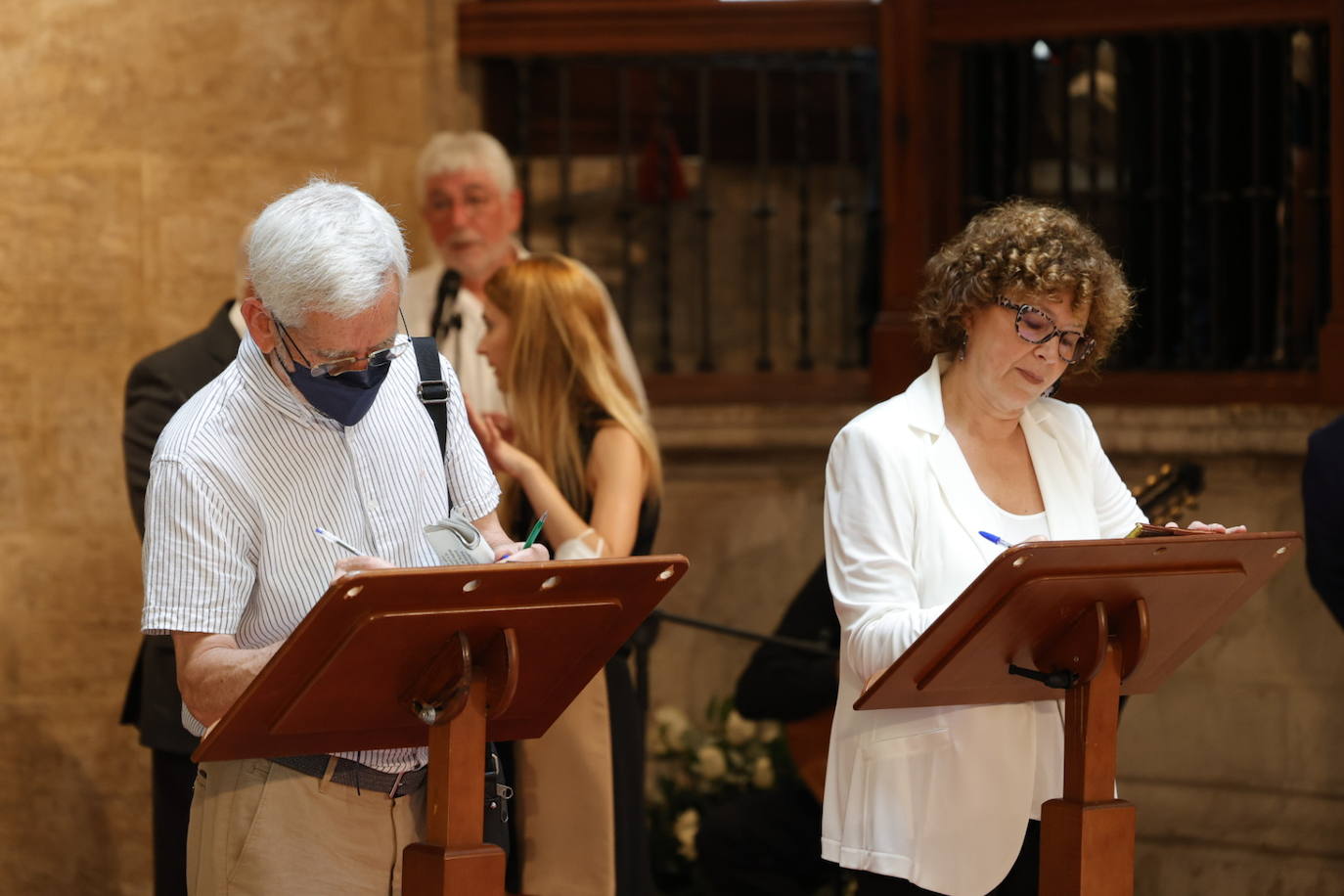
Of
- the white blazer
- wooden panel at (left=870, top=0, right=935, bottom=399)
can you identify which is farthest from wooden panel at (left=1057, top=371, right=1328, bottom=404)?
the white blazer

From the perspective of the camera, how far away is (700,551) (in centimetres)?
564

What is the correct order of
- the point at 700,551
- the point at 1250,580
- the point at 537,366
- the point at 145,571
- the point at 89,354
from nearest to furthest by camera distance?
the point at 145,571
the point at 1250,580
the point at 537,366
the point at 89,354
the point at 700,551

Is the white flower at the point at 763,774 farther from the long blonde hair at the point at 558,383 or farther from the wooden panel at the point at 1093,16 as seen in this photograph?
the wooden panel at the point at 1093,16

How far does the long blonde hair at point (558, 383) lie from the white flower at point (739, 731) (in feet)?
5.67

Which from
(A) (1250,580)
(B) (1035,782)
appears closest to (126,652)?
(B) (1035,782)

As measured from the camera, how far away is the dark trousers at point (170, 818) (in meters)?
3.75

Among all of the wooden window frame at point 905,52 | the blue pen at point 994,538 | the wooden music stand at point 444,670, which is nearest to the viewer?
the wooden music stand at point 444,670

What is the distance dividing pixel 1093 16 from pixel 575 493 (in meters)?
2.56

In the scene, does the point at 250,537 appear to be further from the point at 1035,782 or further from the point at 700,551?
the point at 700,551

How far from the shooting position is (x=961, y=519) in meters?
2.92

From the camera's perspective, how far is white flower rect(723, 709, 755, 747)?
5.32 m

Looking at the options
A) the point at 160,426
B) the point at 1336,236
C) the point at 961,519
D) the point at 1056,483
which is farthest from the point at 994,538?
the point at 1336,236

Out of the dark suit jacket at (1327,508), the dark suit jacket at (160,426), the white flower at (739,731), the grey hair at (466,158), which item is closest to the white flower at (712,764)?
the white flower at (739,731)

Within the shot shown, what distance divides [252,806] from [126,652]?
2575 millimetres
